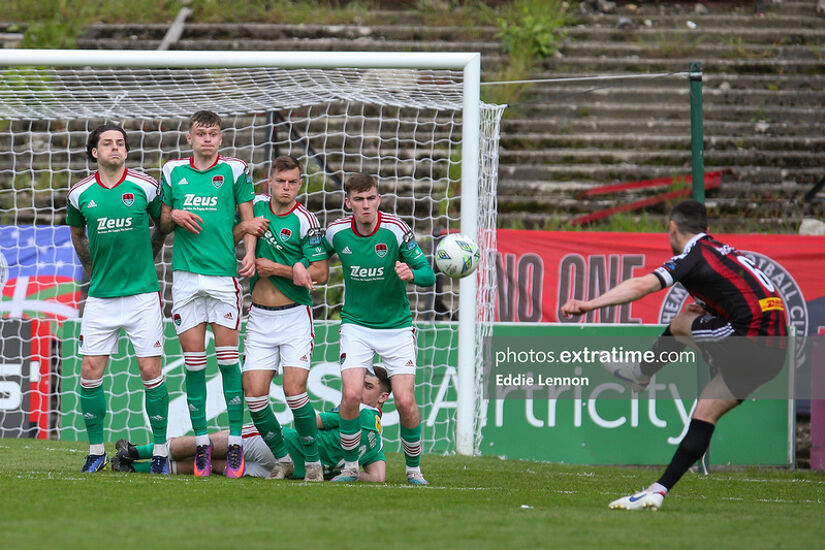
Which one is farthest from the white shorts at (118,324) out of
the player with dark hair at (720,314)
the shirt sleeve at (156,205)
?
the player with dark hair at (720,314)

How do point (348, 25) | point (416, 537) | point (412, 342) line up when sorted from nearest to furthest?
1. point (416, 537)
2. point (412, 342)
3. point (348, 25)

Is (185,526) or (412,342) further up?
(412,342)

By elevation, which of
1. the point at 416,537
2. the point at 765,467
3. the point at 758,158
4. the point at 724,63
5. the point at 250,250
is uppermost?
the point at 724,63

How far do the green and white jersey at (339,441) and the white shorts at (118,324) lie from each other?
126cm

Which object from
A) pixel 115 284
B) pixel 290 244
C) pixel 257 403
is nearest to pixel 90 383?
pixel 115 284

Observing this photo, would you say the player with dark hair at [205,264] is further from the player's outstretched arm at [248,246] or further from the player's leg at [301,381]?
the player's leg at [301,381]

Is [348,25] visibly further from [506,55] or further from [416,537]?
[416,537]

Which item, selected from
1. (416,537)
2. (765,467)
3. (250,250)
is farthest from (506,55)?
(416,537)

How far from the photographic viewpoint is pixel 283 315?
22.9 ft

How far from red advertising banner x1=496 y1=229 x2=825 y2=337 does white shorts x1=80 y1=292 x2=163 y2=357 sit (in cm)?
442

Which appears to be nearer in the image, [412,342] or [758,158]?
[412,342]

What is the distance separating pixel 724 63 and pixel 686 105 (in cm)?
97

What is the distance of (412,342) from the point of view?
6898 millimetres

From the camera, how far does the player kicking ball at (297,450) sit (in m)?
6.97
